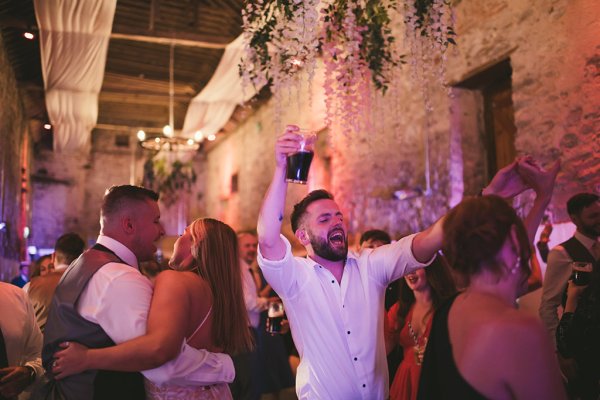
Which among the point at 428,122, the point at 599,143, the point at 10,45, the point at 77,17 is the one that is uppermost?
the point at 10,45

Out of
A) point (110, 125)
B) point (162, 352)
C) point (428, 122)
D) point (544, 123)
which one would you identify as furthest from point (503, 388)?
point (110, 125)

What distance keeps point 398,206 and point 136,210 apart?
4828 millimetres

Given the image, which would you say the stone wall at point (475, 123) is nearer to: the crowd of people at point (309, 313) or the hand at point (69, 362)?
the crowd of people at point (309, 313)

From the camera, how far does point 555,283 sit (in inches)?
120

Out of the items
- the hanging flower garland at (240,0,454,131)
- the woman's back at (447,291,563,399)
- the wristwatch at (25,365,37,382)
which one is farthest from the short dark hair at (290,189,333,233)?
the hanging flower garland at (240,0,454,131)

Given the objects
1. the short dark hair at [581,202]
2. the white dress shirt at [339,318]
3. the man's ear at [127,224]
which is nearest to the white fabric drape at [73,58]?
the man's ear at [127,224]

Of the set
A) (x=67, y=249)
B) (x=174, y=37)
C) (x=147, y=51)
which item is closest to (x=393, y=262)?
(x=67, y=249)

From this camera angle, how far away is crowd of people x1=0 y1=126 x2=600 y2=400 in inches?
49.7

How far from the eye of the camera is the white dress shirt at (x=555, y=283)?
3.03 metres

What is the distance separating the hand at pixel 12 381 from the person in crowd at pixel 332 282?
1.04 meters

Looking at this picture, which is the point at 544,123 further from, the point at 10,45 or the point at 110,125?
the point at 110,125

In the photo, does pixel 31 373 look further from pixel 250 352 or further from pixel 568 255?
pixel 568 255

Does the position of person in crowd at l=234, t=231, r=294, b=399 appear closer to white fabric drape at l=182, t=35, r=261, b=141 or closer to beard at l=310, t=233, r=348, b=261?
beard at l=310, t=233, r=348, b=261

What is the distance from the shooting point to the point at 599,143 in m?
4.02
